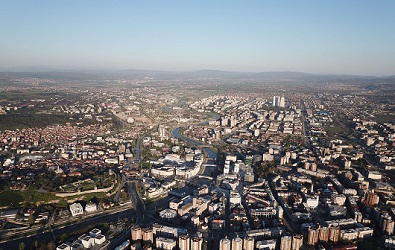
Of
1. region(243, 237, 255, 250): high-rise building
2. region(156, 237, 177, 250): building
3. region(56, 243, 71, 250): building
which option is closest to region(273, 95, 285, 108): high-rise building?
region(243, 237, 255, 250): high-rise building

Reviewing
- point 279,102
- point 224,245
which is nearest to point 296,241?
point 224,245

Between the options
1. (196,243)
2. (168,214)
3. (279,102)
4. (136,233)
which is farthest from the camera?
(279,102)

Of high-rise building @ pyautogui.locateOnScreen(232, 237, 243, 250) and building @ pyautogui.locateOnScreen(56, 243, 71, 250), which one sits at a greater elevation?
high-rise building @ pyautogui.locateOnScreen(232, 237, 243, 250)

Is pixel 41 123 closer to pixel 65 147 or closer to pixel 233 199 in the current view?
pixel 65 147

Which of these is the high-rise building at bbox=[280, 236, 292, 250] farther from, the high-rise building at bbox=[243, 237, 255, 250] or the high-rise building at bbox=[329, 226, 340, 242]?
the high-rise building at bbox=[329, 226, 340, 242]

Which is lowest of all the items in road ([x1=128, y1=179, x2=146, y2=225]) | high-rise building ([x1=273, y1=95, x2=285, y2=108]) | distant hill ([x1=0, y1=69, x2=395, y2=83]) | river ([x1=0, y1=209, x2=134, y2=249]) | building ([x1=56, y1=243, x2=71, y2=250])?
river ([x1=0, y1=209, x2=134, y2=249])

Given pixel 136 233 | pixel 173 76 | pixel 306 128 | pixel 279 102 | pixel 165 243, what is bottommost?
pixel 165 243

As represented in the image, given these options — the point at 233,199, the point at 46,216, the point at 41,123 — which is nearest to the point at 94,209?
the point at 46,216

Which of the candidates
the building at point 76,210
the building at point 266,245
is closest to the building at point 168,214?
the building at point 76,210

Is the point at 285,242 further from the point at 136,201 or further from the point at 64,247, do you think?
the point at 64,247

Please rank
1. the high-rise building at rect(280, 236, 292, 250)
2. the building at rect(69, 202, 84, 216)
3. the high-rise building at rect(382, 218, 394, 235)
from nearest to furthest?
the high-rise building at rect(280, 236, 292, 250)
the high-rise building at rect(382, 218, 394, 235)
the building at rect(69, 202, 84, 216)
